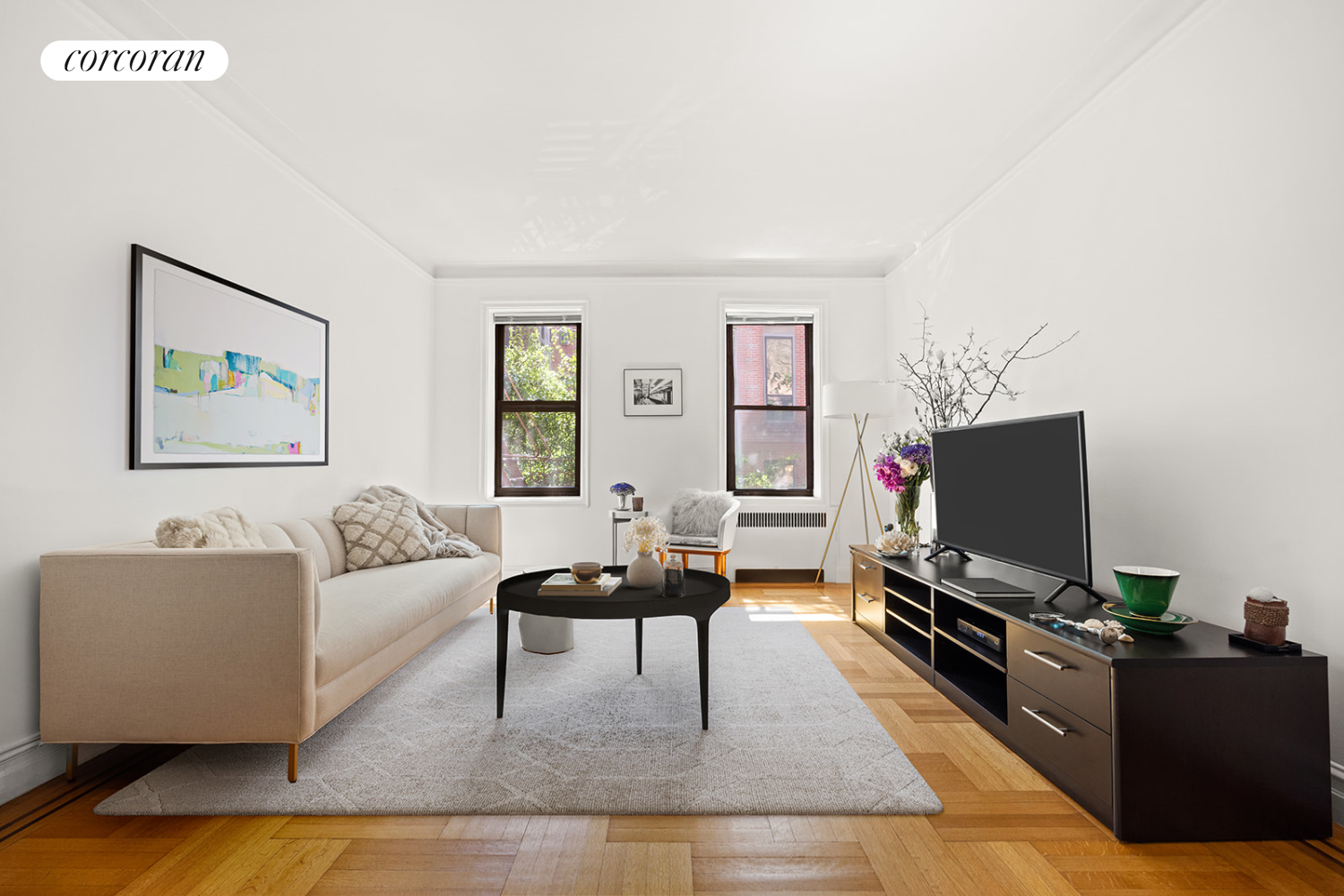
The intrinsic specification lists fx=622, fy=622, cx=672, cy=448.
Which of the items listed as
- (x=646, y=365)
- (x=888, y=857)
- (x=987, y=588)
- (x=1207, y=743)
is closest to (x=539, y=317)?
(x=646, y=365)

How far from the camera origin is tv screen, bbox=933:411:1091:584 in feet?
7.52

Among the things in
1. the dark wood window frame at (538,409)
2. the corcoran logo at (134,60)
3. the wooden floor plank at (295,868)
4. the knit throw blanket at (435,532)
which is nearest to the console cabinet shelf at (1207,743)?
the wooden floor plank at (295,868)

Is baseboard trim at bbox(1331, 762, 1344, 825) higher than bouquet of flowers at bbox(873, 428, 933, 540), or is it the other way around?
bouquet of flowers at bbox(873, 428, 933, 540)

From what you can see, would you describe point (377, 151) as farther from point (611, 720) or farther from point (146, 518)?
point (611, 720)

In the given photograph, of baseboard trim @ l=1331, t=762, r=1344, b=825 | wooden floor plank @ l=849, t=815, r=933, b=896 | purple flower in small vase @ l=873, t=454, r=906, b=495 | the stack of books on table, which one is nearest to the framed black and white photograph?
Answer: purple flower in small vase @ l=873, t=454, r=906, b=495

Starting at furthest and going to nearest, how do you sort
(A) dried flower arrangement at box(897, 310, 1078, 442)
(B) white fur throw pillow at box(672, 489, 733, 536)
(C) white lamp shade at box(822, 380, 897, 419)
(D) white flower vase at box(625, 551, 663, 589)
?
(B) white fur throw pillow at box(672, 489, 733, 536), (C) white lamp shade at box(822, 380, 897, 419), (A) dried flower arrangement at box(897, 310, 1078, 442), (D) white flower vase at box(625, 551, 663, 589)

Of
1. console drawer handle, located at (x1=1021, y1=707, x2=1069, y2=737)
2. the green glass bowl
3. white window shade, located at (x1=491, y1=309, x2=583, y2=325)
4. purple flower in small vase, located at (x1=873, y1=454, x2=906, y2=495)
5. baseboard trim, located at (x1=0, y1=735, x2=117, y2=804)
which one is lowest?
baseboard trim, located at (x1=0, y1=735, x2=117, y2=804)

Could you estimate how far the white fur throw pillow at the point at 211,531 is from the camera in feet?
7.07

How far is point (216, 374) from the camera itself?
112 inches

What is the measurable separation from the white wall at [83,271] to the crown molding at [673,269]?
2.06 m

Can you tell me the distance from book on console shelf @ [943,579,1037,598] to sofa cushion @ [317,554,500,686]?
2411mm

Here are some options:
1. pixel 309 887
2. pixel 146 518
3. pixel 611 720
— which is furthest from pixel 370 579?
pixel 309 887

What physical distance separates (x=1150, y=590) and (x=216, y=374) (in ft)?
12.3

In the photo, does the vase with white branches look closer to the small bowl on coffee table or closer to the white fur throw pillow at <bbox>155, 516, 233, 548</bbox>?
the small bowl on coffee table
